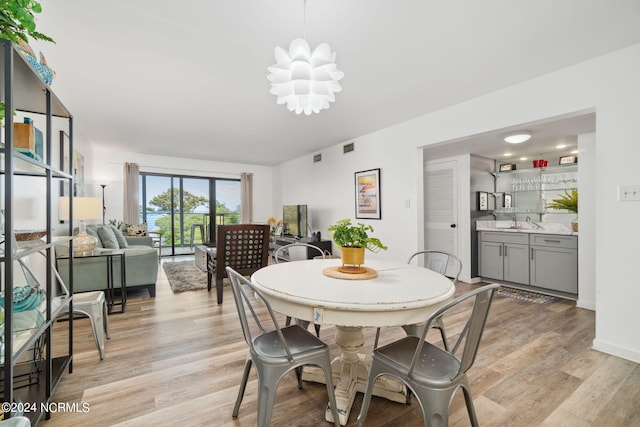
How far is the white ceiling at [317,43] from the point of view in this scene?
179 centimetres

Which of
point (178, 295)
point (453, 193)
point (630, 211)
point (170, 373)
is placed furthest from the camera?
point (453, 193)

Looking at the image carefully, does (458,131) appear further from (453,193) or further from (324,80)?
(324,80)

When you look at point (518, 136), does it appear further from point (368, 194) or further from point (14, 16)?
point (14, 16)

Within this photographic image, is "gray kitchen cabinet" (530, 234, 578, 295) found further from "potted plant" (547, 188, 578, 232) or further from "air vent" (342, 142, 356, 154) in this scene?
"air vent" (342, 142, 356, 154)

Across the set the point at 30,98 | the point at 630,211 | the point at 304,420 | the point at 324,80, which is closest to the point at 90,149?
the point at 30,98

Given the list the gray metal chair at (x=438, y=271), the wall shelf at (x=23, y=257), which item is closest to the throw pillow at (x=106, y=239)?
the wall shelf at (x=23, y=257)

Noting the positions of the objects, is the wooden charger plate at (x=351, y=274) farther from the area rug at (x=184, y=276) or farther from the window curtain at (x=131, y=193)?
the window curtain at (x=131, y=193)

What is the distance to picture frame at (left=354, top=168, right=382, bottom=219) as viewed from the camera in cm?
450

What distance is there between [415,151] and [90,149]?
5.91 metres

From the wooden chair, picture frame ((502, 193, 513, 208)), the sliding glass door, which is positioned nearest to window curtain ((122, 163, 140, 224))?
the sliding glass door

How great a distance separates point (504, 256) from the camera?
4277 millimetres

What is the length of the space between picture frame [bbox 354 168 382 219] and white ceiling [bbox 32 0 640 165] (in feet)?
3.71

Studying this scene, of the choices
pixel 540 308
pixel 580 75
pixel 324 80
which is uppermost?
pixel 580 75

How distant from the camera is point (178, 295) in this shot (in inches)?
149
